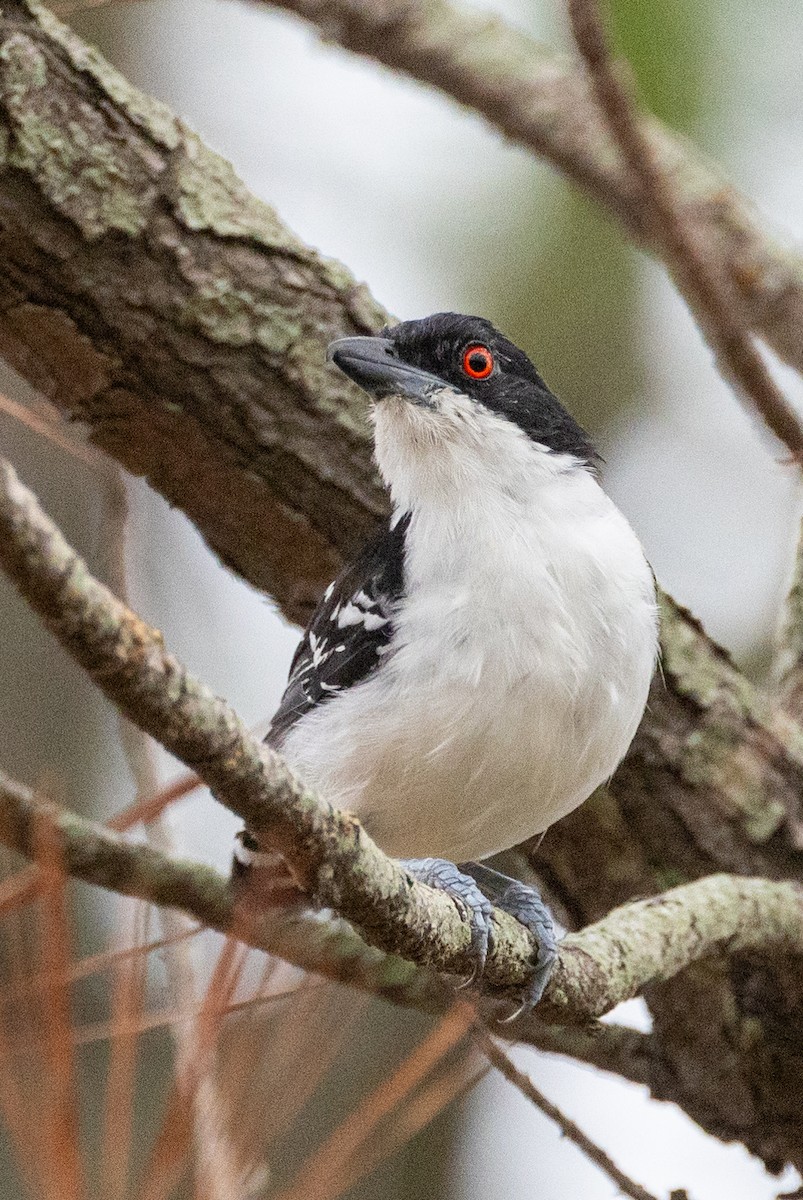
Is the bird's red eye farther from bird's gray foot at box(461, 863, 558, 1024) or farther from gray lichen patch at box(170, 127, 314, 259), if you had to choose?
bird's gray foot at box(461, 863, 558, 1024)

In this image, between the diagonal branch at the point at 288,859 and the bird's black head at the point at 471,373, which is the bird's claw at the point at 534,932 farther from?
the bird's black head at the point at 471,373

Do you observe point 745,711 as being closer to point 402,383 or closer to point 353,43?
point 402,383

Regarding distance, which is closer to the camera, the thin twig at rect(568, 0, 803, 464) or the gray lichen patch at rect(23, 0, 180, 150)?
the thin twig at rect(568, 0, 803, 464)

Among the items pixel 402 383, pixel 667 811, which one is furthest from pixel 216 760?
pixel 667 811

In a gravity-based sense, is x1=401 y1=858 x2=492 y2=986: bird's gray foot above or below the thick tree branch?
below

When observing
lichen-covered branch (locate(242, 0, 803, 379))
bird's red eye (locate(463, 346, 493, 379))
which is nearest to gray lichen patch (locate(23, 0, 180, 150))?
bird's red eye (locate(463, 346, 493, 379))

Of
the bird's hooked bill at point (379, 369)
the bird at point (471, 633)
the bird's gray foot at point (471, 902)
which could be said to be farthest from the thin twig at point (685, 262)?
the bird's hooked bill at point (379, 369)

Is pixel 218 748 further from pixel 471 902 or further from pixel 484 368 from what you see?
pixel 484 368
